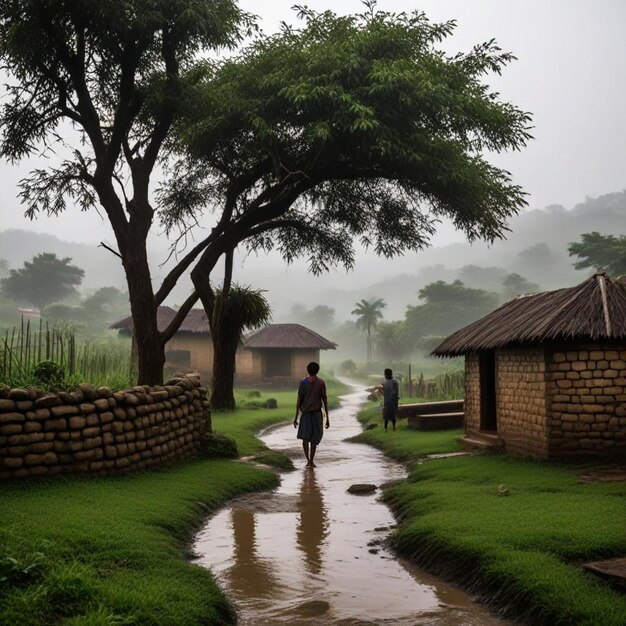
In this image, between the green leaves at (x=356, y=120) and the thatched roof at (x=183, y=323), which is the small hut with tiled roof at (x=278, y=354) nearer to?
the thatched roof at (x=183, y=323)

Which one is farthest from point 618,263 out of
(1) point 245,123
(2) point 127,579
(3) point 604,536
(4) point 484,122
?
(2) point 127,579

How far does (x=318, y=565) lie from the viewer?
7844mm

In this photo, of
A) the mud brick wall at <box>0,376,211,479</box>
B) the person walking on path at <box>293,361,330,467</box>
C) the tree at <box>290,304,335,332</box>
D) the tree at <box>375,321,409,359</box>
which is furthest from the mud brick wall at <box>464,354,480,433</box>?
the tree at <box>290,304,335,332</box>

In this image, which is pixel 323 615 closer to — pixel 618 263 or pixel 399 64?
pixel 399 64

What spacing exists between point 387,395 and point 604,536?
41.3ft

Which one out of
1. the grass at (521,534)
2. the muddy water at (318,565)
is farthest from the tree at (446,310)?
the muddy water at (318,565)

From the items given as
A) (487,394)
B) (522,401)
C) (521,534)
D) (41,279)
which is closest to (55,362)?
(522,401)

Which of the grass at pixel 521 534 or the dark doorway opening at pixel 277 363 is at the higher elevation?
the dark doorway opening at pixel 277 363

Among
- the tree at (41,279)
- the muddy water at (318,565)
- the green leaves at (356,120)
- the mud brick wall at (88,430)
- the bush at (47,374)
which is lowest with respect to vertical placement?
the muddy water at (318,565)

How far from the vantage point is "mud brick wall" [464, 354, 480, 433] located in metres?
16.5

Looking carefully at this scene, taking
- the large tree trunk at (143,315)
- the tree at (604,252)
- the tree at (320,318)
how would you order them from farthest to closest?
the tree at (320,318)
the tree at (604,252)
the large tree trunk at (143,315)

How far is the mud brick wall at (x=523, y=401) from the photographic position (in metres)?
13.1

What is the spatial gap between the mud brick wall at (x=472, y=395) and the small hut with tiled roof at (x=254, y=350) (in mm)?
26598

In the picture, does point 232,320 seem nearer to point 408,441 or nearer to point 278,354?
point 408,441
